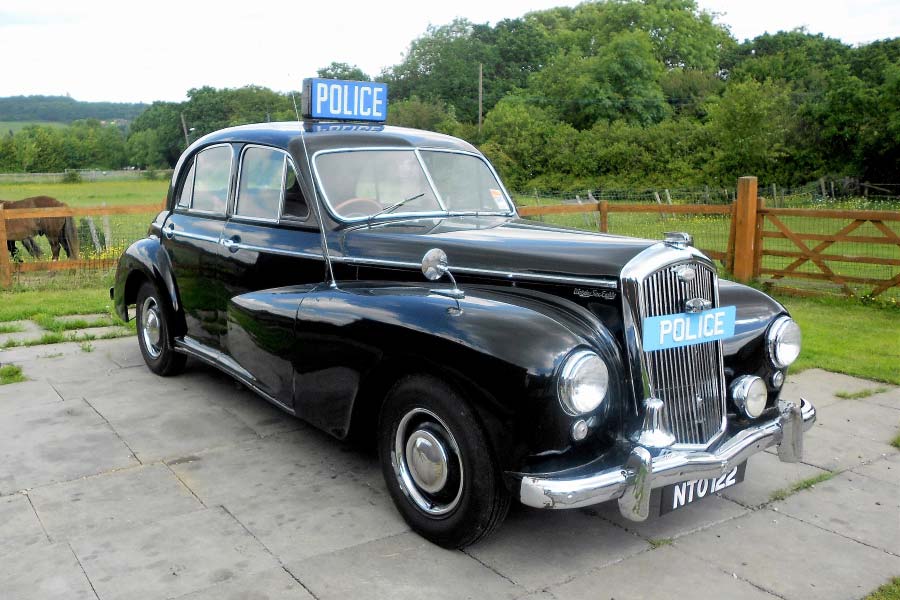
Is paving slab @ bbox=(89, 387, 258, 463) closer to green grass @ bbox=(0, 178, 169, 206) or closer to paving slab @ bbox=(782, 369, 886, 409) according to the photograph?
paving slab @ bbox=(782, 369, 886, 409)

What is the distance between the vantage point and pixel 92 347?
722 centimetres

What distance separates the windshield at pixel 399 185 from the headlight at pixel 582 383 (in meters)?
1.82

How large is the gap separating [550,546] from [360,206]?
2171 mm

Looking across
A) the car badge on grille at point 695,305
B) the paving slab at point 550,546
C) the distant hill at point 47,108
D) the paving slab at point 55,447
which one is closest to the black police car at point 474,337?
the car badge on grille at point 695,305

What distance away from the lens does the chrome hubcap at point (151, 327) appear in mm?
6188

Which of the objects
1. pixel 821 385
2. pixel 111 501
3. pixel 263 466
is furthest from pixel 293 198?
pixel 821 385

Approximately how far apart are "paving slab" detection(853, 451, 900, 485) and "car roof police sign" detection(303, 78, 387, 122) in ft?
12.5

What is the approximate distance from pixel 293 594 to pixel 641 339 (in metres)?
1.75

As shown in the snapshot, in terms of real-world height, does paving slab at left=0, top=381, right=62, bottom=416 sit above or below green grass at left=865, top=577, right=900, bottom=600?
below

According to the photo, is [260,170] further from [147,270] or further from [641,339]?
[641,339]

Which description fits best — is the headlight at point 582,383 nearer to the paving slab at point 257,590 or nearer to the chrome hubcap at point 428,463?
the chrome hubcap at point 428,463

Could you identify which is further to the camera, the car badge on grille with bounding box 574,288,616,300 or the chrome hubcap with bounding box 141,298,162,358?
the chrome hubcap with bounding box 141,298,162,358

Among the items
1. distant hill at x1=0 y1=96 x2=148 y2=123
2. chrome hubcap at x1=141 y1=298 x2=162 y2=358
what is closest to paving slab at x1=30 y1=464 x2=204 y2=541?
chrome hubcap at x1=141 y1=298 x2=162 y2=358

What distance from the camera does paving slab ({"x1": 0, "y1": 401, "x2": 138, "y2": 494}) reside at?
169 inches
